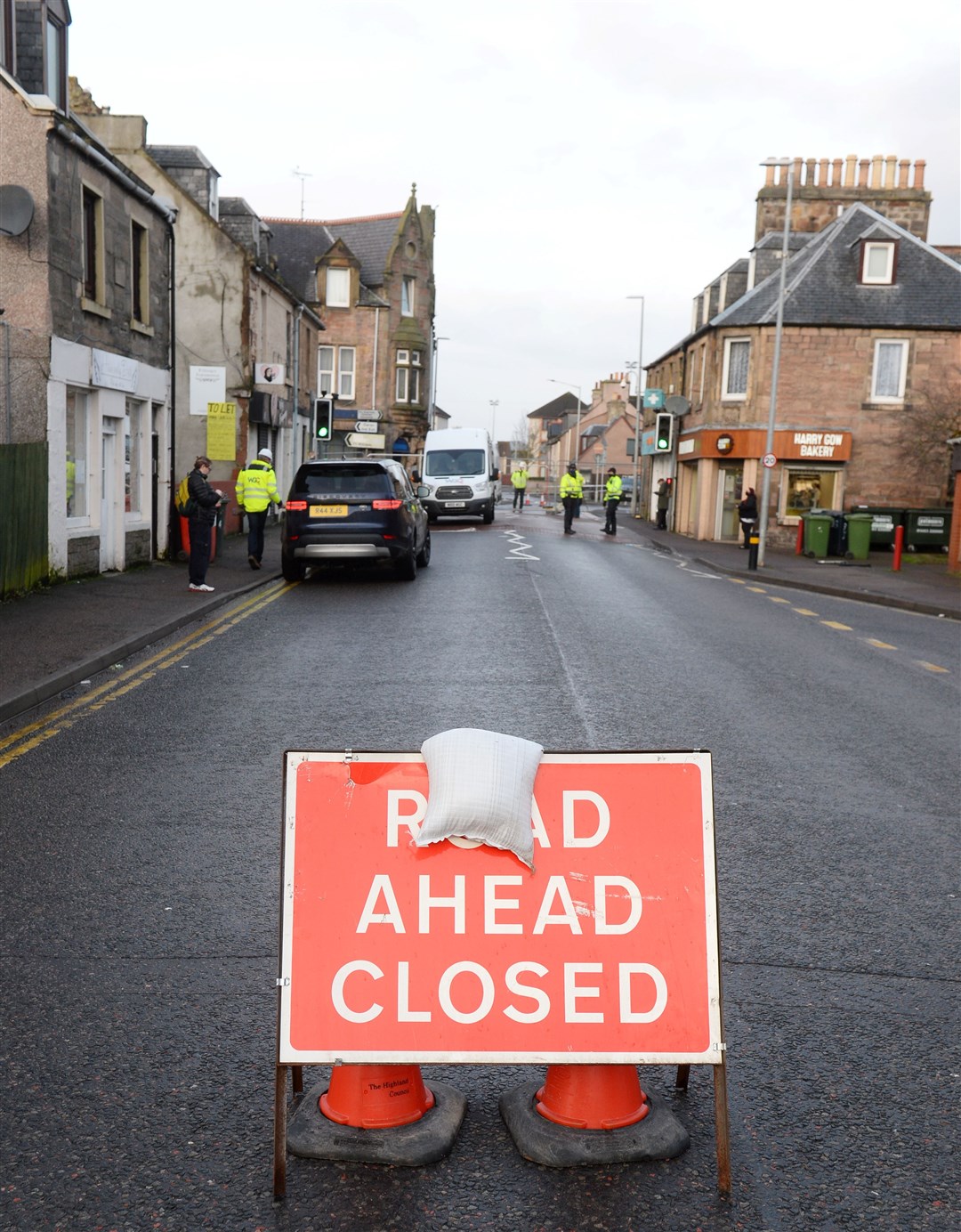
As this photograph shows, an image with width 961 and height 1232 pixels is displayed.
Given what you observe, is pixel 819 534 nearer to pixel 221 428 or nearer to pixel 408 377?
pixel 221 428

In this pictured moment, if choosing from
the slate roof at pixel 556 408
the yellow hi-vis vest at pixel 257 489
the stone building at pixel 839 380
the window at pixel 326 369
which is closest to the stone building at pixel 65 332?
the yellow hi-vis vest at pixel 257 489

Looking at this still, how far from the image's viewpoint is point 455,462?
126 ft

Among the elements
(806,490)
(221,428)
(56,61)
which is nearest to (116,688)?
(56,61)

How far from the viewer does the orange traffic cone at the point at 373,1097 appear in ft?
10.5

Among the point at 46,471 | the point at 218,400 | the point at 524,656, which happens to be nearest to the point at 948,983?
the point at 524,656

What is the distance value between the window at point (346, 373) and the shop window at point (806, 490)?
26.0 meters

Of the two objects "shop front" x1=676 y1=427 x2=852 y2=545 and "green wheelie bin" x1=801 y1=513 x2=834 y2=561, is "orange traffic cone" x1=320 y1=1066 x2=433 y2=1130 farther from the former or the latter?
"shop front" x1=676 y1=427 x2=852 y2=545

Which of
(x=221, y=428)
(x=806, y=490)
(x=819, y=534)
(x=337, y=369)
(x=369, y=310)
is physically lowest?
(x=819, y=534)

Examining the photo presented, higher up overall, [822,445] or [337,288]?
[337,288]

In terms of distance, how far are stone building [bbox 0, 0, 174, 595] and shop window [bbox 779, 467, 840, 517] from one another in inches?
852

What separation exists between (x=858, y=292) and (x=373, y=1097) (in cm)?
3735

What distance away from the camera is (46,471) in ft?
51.6

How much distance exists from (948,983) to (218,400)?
19763 mm

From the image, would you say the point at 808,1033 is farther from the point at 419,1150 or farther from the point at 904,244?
the point at 904,244
